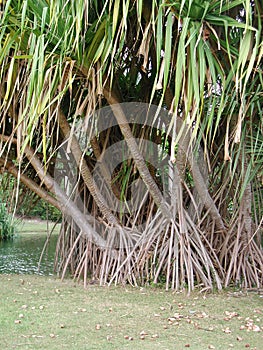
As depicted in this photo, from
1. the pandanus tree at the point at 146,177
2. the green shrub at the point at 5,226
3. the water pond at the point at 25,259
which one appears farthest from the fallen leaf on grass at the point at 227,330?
the green shrub at the point at 5,226

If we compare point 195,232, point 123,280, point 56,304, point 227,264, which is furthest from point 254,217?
point 56,304

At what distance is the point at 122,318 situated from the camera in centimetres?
266

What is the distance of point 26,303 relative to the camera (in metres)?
2.99

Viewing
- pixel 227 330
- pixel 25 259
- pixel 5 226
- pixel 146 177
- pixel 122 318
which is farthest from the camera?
pixel 5 226

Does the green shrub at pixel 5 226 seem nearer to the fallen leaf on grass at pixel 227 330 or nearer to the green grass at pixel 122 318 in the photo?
the green grass at pixel 122 318

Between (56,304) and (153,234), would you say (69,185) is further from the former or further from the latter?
(56,304)

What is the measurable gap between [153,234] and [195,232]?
1.15ft

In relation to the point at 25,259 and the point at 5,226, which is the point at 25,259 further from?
the point at 5,226

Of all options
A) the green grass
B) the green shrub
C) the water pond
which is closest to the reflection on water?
the water pond

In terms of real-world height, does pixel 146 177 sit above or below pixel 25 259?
above

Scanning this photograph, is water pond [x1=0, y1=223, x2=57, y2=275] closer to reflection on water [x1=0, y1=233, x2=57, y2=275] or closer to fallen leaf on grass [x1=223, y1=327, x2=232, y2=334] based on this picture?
reflection on water [x1=0, y1=233, x2=57, y2=275]

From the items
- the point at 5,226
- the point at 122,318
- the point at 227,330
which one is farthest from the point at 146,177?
the point at 5,226

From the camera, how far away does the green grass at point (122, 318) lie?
7.32 ft

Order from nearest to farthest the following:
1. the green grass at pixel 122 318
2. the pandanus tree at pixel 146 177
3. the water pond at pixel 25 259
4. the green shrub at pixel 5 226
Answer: the green grass at pixel 122 318, the pandanus tree at pixel 146 177, the water pond at pixel 25 259, the green shrub at pixel 5 226
